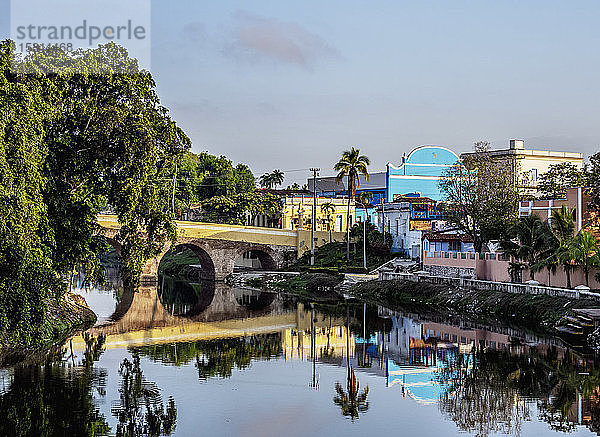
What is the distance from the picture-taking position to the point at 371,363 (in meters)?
31.2

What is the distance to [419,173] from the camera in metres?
85.4

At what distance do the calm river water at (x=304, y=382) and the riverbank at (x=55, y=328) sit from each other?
2.62 feet

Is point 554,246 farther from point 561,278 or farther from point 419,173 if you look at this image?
point 419,173

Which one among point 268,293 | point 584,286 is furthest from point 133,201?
point 268,293

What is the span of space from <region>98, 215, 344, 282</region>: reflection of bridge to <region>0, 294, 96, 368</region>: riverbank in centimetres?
2614

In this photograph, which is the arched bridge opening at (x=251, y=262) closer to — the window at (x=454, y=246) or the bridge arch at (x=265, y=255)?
the bridge arch at (x=265, y=255)

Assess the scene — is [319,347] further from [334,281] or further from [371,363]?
[334,281]

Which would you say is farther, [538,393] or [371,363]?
[371,363]

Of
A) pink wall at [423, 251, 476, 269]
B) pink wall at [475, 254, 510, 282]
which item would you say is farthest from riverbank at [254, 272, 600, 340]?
pink wall at [423, 251, 476, 269]

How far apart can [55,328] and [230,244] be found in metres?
36.7

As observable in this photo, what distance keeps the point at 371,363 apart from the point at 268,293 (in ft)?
102

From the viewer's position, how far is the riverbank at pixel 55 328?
2870 cm

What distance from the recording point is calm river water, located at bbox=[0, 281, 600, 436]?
70.1 ft

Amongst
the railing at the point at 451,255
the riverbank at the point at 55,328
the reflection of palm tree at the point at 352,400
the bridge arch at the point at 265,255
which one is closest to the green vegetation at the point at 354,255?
the bridge arch at the point at 265,255
